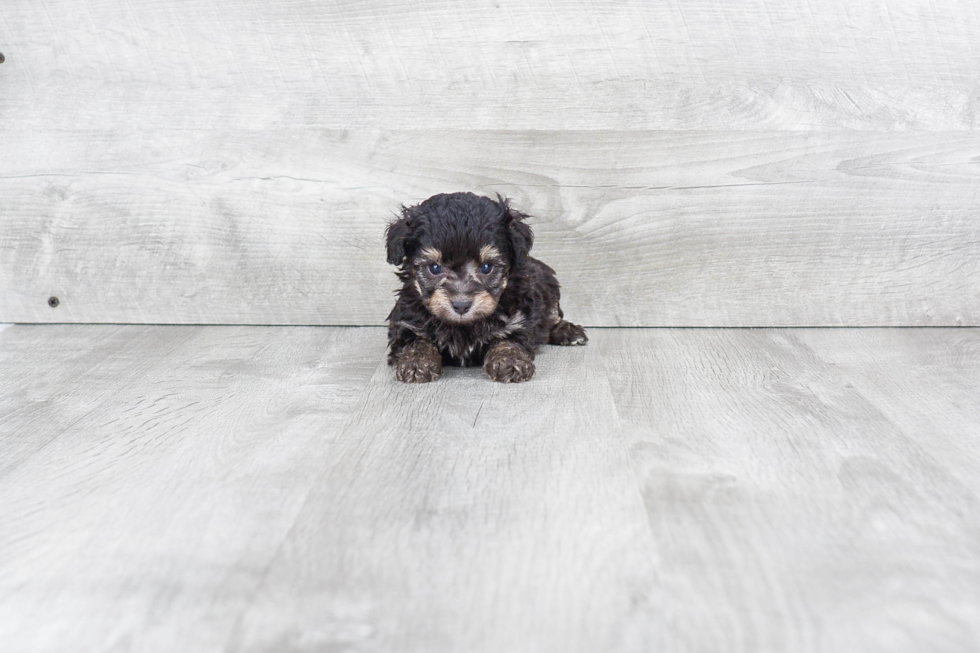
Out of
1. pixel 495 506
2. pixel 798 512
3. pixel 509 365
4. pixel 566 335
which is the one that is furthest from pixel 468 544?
pixel 566 335

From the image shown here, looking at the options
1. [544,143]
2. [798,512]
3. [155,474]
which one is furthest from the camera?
[544,143]

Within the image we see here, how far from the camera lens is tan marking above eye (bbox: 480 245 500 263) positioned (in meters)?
2.86

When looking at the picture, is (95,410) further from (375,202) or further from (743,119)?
(743,119)

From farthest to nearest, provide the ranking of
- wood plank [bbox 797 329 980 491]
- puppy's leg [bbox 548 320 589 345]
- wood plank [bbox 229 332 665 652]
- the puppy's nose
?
puppy's leg [bbox 548 320 589 345]
the puppy's nose
wood plank [bbox 797 329 980 491]
wood plank [bbox 229 332 665 652]

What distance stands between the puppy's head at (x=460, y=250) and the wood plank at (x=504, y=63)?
0.73m

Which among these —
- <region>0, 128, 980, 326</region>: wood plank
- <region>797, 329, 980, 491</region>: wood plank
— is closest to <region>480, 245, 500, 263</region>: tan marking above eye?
<region>0, 128, 980, 326</region>: wood plank

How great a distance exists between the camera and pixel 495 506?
1.89 meters

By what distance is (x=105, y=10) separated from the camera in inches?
139

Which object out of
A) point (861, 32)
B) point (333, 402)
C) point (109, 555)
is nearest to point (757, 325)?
point (861, 32)

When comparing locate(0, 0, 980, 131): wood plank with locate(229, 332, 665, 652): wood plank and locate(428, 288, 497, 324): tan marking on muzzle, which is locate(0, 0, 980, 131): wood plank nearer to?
locate(428, 288, 497, 324): tan marking on muzzle

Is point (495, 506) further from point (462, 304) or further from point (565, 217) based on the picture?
point (565, 217)

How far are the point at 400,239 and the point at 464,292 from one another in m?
0.28

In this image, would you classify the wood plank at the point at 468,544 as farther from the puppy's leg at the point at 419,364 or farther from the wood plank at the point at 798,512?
the puppy's leg at the point at 419,364

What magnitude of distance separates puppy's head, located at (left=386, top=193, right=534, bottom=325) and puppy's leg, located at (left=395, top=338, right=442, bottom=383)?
0.14 meters
